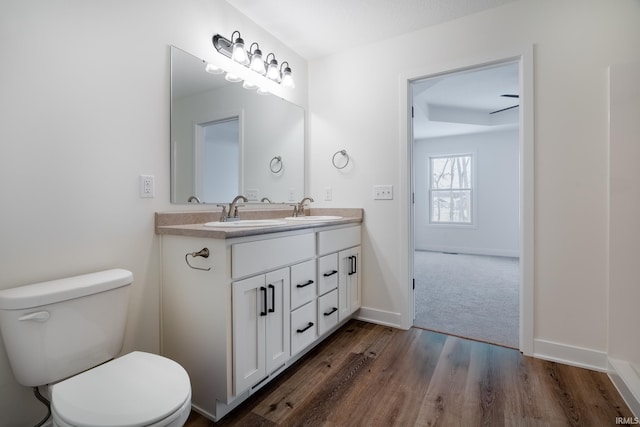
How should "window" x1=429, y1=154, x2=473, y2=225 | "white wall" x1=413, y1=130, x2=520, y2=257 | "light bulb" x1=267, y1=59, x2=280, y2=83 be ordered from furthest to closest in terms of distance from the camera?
1. "window" x1=429, y1=154, x2=473, y2=225
2. "white wall" x1=413, y1=130, x2=520, y2=257
3. "light bulb" x1=267, y1=59, x2=280, y2=83

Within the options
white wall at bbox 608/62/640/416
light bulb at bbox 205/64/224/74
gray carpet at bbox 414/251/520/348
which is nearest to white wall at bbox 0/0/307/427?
light bulb at bbox 205/64/224/74

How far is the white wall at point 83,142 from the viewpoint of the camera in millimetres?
1155

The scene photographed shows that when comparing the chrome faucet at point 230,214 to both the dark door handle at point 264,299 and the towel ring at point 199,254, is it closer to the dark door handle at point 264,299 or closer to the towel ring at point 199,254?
the towel ring at point 199,254

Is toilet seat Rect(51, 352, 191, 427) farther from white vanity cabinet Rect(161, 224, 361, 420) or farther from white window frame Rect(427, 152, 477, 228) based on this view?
white window frame Rect(427, 152, 477, 228)

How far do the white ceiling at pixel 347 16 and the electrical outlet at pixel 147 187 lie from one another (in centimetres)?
128

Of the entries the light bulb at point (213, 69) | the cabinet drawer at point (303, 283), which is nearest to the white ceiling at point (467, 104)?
the light bulb at point (213, 69)

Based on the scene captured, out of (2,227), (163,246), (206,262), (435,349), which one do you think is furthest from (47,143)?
(435,349)

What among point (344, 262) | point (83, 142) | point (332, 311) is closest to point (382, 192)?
point (344, 262)

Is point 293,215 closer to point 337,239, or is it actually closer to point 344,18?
point 337,239

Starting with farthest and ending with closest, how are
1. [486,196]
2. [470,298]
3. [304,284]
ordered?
[486,196]
[470,298]
[304,284]

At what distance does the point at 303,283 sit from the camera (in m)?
1.80

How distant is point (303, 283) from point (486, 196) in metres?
5.08

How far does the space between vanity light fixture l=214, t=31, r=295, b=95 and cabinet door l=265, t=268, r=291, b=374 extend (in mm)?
1313

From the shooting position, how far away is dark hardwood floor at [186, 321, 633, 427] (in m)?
1.39
